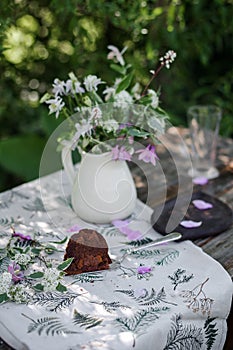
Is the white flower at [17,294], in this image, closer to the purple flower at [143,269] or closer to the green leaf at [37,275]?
the green leaf at [37,275]


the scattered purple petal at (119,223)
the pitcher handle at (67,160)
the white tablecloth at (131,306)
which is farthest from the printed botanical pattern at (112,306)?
the pitcher handle at (67,160)

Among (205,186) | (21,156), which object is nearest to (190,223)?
(205,186)

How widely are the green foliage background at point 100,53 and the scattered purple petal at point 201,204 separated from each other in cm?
72

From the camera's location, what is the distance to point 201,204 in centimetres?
163

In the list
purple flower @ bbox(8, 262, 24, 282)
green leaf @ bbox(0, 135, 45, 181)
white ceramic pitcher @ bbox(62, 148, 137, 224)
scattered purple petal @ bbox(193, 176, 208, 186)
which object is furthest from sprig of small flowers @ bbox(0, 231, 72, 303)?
green leaf @ bbox(0, 135, 45, 181)

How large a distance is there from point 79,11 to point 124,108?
74 cm

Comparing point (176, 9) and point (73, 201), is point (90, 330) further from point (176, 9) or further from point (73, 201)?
point (176, 9)

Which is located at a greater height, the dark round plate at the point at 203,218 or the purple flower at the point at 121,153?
the purple flower at the point at 121,153

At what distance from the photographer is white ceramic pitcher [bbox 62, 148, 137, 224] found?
1488mm

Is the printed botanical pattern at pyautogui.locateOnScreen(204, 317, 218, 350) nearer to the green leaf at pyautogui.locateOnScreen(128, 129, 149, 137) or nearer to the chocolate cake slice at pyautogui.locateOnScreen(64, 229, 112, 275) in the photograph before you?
the chocolate cake slice at pyautogui.locateOnScreen(64, 229, 112, 275)

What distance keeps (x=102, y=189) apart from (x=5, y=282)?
379mm

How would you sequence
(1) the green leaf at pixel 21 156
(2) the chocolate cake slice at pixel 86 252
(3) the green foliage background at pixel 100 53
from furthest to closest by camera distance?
(1) the green leaf at pixel 21 156, (3) the green foliage background at pixel 100 53, (2) the chocolate cake slice at pixel 86 252

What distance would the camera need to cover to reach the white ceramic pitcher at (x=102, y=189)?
1488 mm

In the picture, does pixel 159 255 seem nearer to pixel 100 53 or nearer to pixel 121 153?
pixel 121 153
